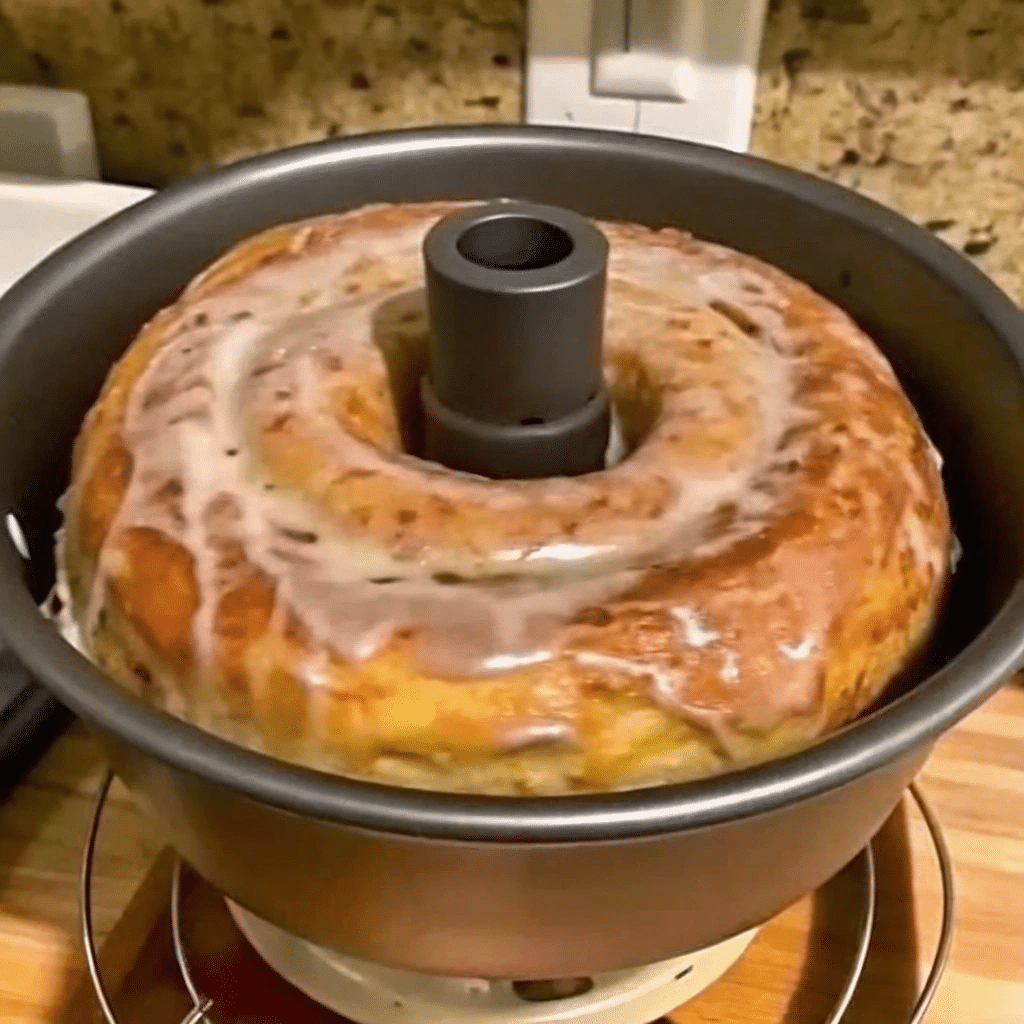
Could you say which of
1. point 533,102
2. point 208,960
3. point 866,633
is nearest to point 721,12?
point 533,102

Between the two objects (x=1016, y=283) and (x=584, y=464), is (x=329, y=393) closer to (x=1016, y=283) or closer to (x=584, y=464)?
(x=584, y=464)

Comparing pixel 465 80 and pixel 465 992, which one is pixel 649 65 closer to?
pixel 465 80

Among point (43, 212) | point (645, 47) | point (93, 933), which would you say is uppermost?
point (645, 47)

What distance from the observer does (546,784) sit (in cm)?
44

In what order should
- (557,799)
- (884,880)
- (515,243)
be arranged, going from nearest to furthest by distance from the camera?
(557,799)
(515,243)
(884,880)

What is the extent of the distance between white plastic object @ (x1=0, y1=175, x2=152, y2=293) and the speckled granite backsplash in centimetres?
4

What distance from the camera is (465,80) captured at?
0.76 metres

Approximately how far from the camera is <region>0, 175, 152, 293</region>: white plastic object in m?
0.80

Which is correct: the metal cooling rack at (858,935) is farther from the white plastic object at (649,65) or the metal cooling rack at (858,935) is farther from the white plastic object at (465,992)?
the white plastic object at (649,65)

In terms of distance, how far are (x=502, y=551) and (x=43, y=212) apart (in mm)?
445

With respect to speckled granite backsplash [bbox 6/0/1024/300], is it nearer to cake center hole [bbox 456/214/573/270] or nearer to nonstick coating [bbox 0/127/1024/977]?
nonstick coating [bbox 0/127/1024/977]

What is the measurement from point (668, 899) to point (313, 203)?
1.13 feet

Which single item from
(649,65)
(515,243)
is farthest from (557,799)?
(649,65)

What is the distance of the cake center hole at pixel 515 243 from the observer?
19.7 inches
